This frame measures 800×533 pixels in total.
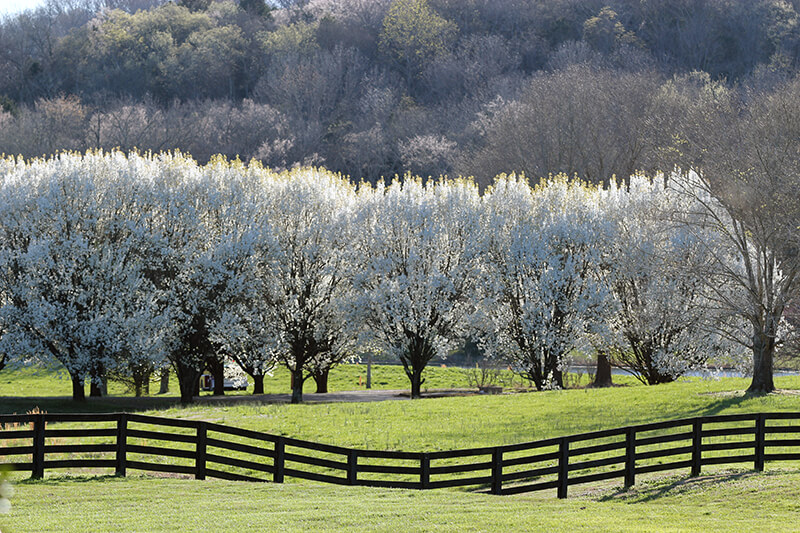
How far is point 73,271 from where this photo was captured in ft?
131

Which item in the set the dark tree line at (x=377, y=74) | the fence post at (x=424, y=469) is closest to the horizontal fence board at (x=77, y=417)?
the fence post at (x=424, y=469)

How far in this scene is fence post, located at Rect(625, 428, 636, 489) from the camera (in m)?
18.1

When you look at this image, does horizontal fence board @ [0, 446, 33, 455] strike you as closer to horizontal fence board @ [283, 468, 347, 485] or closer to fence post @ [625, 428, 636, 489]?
horizontal fence board @ [283, 468, 347, 485]

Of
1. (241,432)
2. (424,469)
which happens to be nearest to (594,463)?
(424,469)

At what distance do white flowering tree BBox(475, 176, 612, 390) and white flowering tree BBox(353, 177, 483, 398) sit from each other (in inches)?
53.9

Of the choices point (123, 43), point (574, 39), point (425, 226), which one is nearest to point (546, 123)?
point (425, 226)

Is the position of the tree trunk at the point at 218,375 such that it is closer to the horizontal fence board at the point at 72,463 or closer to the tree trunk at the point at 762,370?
the tree trunk at the point at 762,370

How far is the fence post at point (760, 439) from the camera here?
62.8ft

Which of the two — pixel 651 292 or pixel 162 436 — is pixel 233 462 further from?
→ pixel 651 292

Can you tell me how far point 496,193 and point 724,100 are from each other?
1576 centimetres

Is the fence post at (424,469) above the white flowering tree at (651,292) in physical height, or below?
below

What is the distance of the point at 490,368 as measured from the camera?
59094 mm

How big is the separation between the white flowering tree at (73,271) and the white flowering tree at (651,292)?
24309 mm

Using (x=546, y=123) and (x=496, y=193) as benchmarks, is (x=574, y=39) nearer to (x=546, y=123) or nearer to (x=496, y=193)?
(x=546, y=123)
